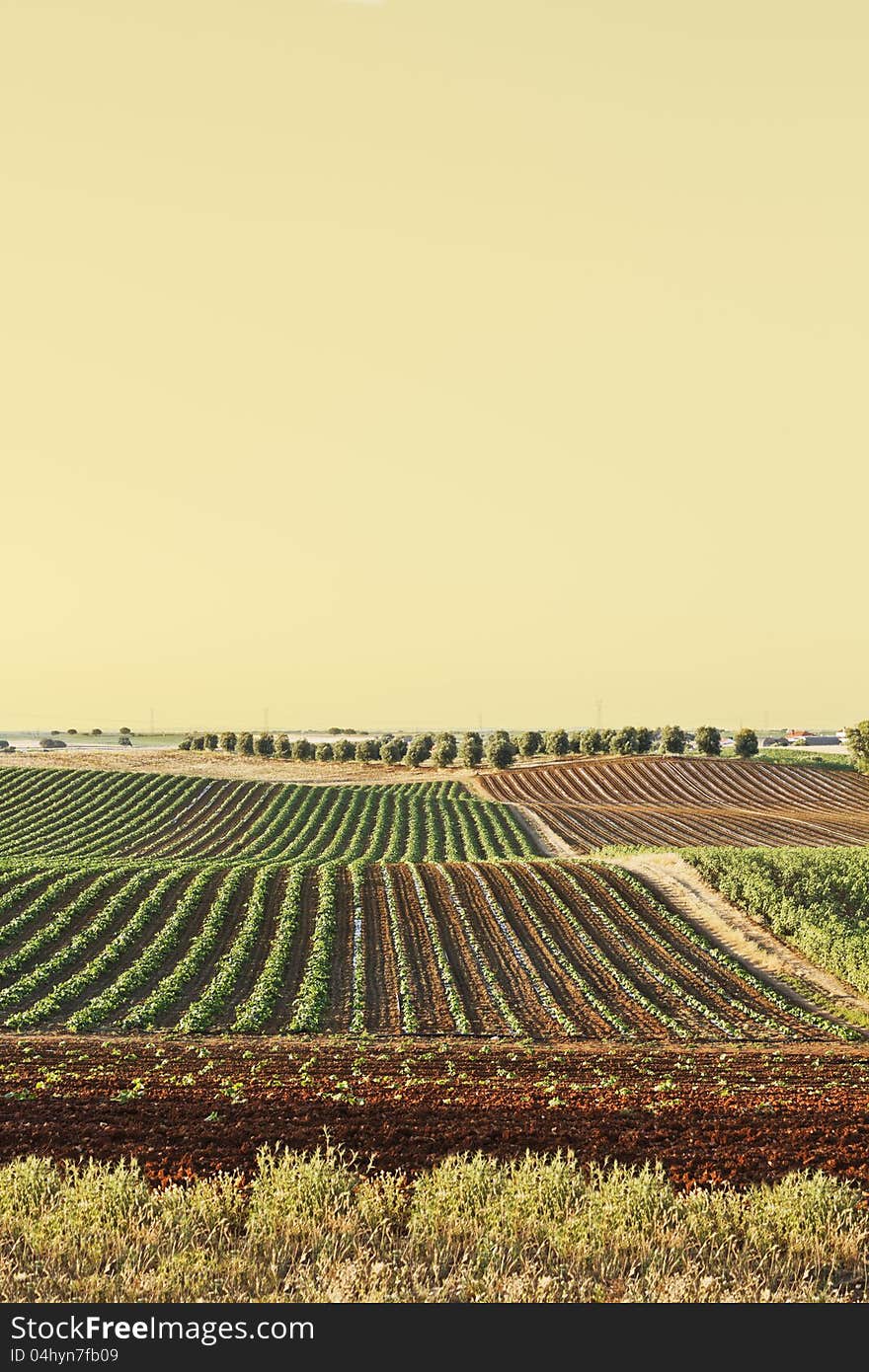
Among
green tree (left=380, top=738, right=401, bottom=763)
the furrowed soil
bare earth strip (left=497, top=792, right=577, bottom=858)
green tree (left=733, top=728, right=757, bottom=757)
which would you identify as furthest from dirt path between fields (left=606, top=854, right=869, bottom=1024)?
green tree (left=380, top=738, right=401, bottom=763)

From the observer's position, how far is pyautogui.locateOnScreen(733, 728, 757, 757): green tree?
118 metres

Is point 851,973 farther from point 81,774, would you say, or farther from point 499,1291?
point 81,774

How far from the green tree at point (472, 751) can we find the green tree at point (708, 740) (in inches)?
1139

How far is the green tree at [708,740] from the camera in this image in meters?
120

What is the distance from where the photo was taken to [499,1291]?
7766mm

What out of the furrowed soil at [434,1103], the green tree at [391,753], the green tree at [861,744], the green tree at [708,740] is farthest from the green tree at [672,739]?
the furrowed soil at [434,1103]

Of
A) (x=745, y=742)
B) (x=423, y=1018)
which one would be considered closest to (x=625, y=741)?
(x=745, y=742)

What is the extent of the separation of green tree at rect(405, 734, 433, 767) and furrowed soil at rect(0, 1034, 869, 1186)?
3696 inches

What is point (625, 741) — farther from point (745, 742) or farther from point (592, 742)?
point (745, 742)

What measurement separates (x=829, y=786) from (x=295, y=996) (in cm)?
8104

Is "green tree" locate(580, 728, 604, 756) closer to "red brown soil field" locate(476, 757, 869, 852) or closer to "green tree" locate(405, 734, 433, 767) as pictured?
"red brown soil field" locate(476, 757, 869, 852)

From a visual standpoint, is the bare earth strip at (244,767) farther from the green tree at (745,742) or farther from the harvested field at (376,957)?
the harvested field at (376,957)

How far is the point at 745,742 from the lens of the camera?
117438mm

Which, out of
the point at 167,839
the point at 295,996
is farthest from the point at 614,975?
the point at 167,839
